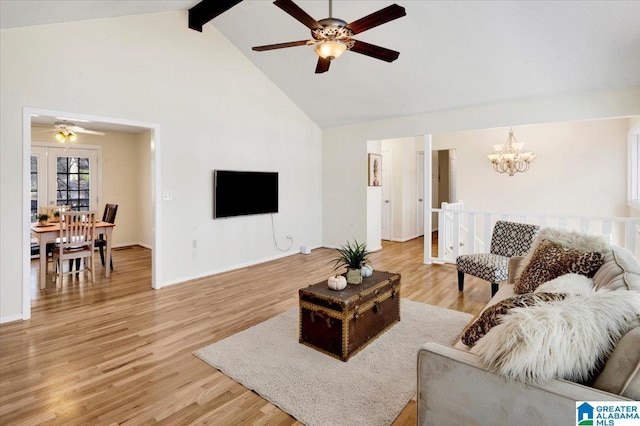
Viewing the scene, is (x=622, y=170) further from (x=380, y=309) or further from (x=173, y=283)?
(x=173, y=283)

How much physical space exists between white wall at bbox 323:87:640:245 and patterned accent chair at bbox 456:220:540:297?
174cm

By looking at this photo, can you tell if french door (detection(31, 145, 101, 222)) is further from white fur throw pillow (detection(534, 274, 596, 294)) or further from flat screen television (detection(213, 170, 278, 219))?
white fur throw pillow (detection(534, 274, 596, 294))

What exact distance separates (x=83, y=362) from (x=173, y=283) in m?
2.08

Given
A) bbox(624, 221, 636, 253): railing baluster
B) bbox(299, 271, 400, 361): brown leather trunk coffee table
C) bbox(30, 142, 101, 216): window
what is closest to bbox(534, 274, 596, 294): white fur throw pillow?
bbox(299, 271, 400, 361): brown leather trunk coffee table

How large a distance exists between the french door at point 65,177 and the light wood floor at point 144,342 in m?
2.28

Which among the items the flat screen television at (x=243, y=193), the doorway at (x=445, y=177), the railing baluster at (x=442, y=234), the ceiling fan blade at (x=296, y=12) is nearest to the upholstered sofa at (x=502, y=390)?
the ceiling fan blade at (x=296, y=12)

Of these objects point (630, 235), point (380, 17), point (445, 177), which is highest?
point (380, 17)

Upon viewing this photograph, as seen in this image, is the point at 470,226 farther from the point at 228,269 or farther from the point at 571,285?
the point at 228,269

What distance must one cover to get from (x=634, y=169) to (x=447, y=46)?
394cm

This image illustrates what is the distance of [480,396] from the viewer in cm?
124

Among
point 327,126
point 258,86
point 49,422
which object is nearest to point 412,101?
point 327,126

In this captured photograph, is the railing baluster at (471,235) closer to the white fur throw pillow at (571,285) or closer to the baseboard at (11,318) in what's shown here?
the white fur throw pillow at (571,285)

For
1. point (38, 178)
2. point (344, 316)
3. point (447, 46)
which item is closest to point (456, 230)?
point (447, 46)

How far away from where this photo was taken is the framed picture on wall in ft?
22.2
